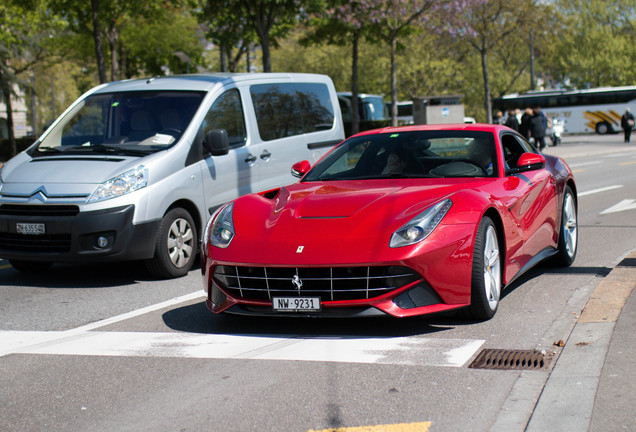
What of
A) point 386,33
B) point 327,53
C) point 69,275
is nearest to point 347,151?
point 69,275

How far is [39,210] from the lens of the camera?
7.72 meters

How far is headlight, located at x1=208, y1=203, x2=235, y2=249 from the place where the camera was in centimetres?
574

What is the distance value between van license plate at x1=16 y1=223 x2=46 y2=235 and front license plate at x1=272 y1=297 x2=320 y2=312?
3123 mm

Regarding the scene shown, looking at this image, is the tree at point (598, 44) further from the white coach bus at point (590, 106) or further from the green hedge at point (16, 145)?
the green hedge at point (16, 145)

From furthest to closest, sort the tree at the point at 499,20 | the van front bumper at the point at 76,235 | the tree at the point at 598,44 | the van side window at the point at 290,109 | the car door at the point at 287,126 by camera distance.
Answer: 1. the tree at the point at 598,44
2. the tree at the point at 499,20
3. the van side window at the point at 290,109
4. the car door at the point at 287,126
5. the van front bumper at the point at 76,235

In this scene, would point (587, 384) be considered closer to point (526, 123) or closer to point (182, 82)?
point (182, 82)

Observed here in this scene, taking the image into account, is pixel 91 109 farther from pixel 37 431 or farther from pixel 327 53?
pixel 327 53

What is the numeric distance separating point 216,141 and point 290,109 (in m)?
1.95

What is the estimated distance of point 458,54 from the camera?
68.0 metres

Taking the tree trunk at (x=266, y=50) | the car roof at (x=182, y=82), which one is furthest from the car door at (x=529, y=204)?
the tree trunk at (x=266, y=50)

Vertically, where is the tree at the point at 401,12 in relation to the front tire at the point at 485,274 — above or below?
above

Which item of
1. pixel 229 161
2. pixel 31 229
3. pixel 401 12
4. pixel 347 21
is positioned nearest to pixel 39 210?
pixel 31 229

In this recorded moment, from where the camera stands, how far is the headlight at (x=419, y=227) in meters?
5.29

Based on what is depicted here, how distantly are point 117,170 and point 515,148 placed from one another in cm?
353
